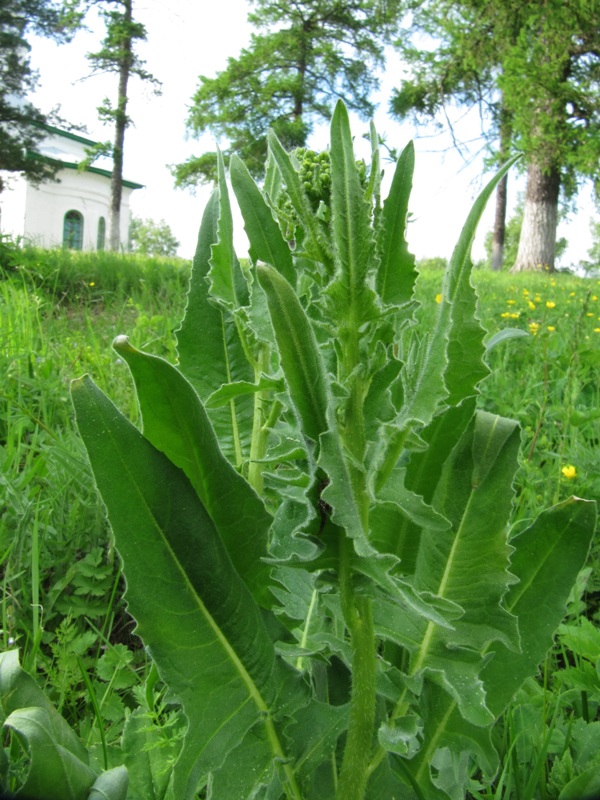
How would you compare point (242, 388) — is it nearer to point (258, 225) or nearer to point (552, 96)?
point (258, 225)

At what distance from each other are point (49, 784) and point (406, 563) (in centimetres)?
60

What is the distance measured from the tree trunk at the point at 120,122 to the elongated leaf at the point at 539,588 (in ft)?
102

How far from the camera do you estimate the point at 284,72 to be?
3098cm

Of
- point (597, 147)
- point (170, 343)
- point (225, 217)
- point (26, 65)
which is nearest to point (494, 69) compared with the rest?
point (597, 147)

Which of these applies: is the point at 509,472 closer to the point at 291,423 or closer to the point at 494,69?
the point at 291,423

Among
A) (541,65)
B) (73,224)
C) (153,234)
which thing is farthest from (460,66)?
(153,234)

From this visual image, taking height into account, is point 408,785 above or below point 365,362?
below

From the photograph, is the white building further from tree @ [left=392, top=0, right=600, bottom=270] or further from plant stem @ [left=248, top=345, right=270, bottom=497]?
plant stem @ [left=248, top=345, right=270, bottom=497]

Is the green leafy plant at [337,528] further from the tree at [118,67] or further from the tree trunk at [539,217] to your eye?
the tree at [118,67]

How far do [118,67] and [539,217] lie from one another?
21.2 m

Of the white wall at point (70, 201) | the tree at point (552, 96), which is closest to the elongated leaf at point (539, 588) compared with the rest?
the tree at point (552, 96)

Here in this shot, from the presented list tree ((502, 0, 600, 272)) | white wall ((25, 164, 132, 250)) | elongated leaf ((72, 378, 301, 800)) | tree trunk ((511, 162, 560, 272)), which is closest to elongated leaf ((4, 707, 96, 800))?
elongated leaf ((72, 378, 301, 800))

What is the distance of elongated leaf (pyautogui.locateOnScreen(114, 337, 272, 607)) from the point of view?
2.80 ft

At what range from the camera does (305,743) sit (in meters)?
0.95
